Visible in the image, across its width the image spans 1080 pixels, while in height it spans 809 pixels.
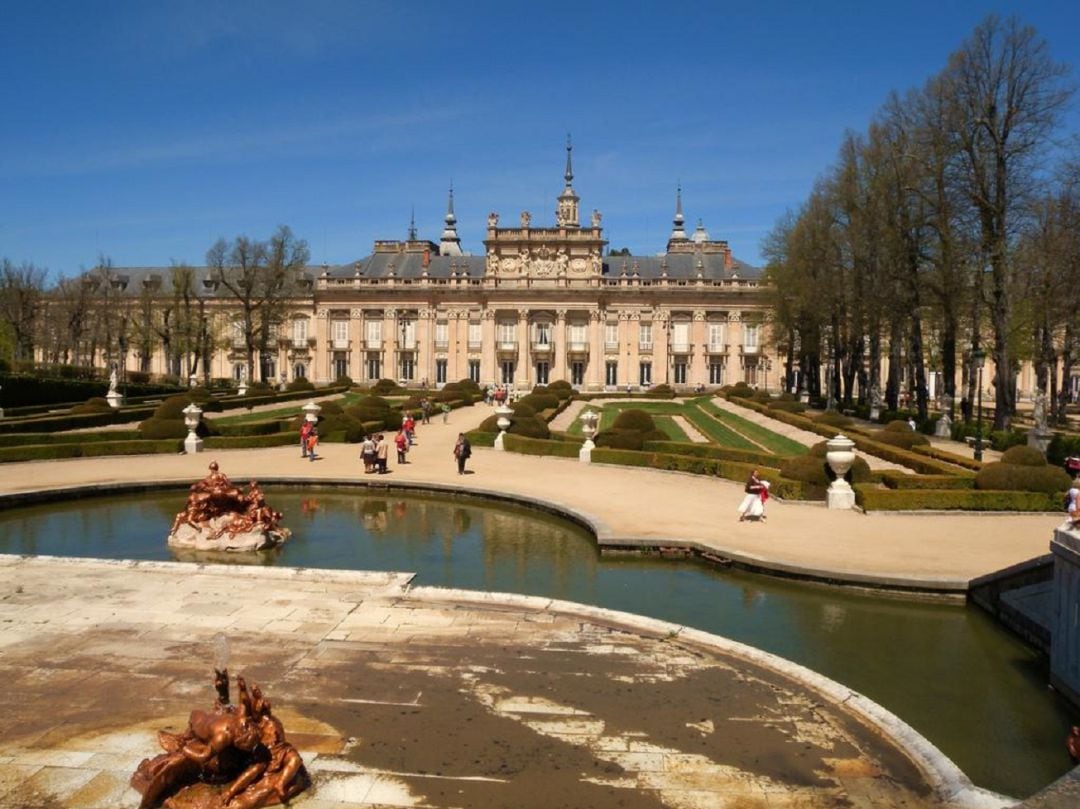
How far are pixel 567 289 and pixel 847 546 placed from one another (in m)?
56.3

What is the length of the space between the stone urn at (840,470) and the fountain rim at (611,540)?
207 inches

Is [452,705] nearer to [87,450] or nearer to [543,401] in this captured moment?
[87,450]

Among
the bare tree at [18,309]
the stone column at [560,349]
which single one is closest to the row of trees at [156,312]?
the bare tree at [18,309]

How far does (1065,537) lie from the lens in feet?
28.8

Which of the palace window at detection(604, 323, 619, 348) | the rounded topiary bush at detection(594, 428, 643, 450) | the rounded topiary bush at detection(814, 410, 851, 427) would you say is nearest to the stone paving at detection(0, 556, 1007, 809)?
the rounded topiary bush at detection(594, 428, 643, 450)

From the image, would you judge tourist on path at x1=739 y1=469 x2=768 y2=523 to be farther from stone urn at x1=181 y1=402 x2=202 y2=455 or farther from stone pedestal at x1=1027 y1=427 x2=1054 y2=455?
stone urn at x1=181 y1=402 x2=202 y2=455

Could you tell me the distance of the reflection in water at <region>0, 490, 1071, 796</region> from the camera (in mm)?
8359

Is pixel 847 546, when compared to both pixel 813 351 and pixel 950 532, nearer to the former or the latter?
pixel 950 532

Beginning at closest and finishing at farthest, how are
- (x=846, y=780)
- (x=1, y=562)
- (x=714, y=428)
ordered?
(x=846, y=780) → (x=1, y=562) → (x=714, y=428)

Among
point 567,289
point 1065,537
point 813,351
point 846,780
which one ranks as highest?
point 567,289

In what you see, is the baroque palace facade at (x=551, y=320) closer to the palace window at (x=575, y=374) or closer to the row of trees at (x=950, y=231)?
the palace window at (x=575, y=374)

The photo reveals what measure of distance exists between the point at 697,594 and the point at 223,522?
8.18m

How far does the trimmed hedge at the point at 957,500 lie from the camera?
57.4ft

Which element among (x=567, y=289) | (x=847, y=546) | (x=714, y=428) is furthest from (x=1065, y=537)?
(x=567, y=289)
